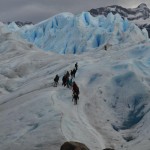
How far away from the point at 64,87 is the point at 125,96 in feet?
19.1

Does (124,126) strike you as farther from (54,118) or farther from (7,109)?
(7,109)

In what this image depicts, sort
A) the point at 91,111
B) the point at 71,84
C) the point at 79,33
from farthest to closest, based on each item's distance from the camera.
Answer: the point at 79,33 → the point at 71,84 → the point at 91,111

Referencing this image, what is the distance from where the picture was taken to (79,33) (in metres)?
138

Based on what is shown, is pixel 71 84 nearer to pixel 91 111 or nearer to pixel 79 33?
pixel 91 111

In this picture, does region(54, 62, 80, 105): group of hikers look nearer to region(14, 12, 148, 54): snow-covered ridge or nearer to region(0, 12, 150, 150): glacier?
region(0, 12, 150, 150): glacier

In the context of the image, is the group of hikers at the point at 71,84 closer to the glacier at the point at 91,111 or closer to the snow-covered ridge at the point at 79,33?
the glacier at the point at 91,111

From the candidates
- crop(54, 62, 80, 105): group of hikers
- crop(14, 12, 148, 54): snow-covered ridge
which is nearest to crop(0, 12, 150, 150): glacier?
crop(54, 62, 80, 105): group of hikers

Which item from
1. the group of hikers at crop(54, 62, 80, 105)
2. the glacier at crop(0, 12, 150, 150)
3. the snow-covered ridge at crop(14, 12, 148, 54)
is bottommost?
the snow-covered ridge at crop(14, 12, 148, 54)

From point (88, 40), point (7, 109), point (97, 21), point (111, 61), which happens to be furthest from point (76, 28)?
point (7, 109)

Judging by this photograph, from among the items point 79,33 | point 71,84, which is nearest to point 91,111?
point 71,84

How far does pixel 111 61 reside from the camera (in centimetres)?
4350

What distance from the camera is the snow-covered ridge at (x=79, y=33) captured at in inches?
5241

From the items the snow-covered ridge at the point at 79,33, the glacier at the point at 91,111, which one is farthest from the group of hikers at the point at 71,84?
the snow-covered ridge at the point at 79,33

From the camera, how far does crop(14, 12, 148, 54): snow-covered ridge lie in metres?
133
